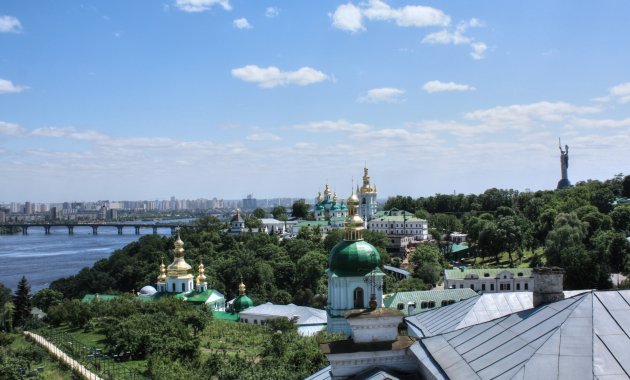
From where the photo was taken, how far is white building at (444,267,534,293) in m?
44.0

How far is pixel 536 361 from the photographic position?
25.1ft

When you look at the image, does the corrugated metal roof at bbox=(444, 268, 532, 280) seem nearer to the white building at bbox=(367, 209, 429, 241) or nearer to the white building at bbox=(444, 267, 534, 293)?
the white building at bbox=(444, 267, 534, 293)

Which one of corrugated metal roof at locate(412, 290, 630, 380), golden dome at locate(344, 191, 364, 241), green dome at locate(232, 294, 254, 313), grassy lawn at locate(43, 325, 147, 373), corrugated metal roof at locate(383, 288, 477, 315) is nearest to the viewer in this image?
corrugated metal roof at locate(412, 290, 630, 380)

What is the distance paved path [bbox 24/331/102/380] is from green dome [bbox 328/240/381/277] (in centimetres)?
1147

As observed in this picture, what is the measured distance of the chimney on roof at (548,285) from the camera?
1026 cm

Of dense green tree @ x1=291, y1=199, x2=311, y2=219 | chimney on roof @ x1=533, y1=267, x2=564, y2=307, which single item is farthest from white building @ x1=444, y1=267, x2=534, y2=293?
dense green tree @ x1=291, y1=199, x2=311, y2=219

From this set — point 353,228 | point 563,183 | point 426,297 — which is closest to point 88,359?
point 353,228

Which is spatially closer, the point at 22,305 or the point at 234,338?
the point at 234,338

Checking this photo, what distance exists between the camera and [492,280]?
44.3 metres

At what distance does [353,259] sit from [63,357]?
49.8 ft

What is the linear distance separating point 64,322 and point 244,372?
23459 millimetres

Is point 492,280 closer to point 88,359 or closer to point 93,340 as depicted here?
point 93,340

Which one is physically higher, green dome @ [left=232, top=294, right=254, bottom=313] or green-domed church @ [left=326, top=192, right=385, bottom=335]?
green-domed church @ [left=326, top=192, right=385, bottom=335]

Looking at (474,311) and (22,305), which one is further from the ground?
(474,311)
